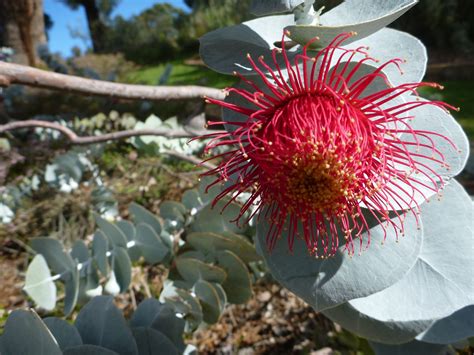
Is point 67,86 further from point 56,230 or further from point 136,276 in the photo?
point 56,230

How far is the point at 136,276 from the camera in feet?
3.87

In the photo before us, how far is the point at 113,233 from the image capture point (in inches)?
30.6

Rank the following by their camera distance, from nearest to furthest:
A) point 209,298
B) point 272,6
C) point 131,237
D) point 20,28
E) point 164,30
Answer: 1. point 272,6
2. point 209,298
3. point 131,237
4. point 20,28
5. point 164,30

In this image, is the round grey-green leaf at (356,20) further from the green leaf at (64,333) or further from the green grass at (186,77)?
the green grass at (186,77)

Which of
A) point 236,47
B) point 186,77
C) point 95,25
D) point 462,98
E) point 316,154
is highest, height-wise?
point 95,25

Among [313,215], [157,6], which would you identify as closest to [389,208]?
[313,215]

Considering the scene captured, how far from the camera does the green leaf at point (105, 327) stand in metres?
0.50

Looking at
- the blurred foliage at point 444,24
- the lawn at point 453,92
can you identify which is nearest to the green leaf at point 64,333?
the lawn at point 453,92

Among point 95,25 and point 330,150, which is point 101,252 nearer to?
point 330,150

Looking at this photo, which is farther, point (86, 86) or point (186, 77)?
point (186, 77)

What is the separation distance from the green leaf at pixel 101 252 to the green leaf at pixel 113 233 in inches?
1.3

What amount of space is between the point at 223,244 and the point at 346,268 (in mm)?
368

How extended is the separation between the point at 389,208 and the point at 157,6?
14.8 metres

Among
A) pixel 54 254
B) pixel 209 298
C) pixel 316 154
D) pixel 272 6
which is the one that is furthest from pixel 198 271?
pixel 272 6
